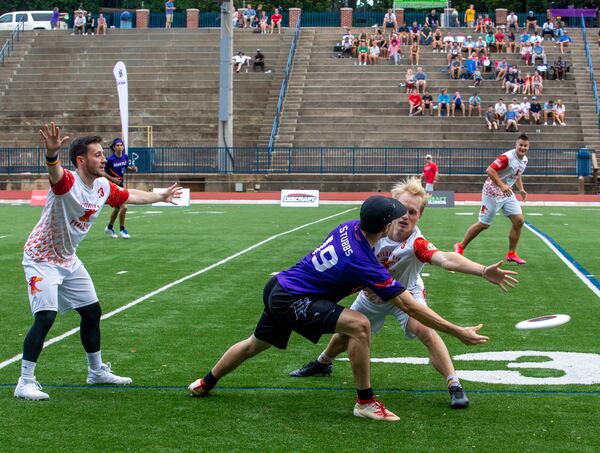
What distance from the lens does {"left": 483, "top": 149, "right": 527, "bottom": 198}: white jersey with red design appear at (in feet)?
50.3

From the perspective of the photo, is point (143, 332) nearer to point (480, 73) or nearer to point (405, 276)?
point (405, 276)

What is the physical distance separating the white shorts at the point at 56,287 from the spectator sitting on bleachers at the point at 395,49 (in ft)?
138

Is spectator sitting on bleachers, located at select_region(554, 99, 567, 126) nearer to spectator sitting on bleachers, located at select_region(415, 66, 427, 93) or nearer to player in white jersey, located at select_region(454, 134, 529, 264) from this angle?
spectator sitting on bleachers, located at select_region(415, 66, 427, 93)

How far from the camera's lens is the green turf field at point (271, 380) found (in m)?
6.03

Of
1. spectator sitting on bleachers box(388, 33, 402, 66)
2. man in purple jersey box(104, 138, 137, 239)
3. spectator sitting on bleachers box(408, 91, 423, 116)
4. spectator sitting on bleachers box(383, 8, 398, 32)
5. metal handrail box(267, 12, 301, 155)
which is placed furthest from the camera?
spectator sitting on bleachers box(383, 8, 398, 32)

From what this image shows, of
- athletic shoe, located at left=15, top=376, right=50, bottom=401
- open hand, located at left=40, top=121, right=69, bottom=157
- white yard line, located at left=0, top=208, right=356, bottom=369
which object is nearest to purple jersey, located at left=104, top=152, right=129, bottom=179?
white yard line, located at left=0, top=208, right=356, bottom=369

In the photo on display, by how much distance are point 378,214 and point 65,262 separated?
244 cm

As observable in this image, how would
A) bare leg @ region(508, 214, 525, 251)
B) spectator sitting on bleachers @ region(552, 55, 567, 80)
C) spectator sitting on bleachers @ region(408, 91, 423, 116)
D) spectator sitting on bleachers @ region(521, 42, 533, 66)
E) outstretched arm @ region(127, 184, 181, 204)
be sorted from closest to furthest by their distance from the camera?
outstretched arm @ region(127, 184, 181, 204)
bare leg @ region(508, 214, 525, 251)
spectator sitting on bleachers @ region(408, 91, 423, 116)
spectator sitting on bleachers @ region(552, 55, 567, 80)
spectator sitting on bleachers @ region(521, 42, 533, 66)

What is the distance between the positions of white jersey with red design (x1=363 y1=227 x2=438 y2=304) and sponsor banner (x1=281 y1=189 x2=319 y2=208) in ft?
84.3

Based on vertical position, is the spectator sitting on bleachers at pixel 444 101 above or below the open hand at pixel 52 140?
below

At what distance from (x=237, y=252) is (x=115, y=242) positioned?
9.46ft

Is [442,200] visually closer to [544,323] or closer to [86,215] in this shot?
[86,215]

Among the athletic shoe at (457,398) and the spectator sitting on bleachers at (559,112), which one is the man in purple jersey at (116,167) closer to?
the athletic shoe at (457,398)

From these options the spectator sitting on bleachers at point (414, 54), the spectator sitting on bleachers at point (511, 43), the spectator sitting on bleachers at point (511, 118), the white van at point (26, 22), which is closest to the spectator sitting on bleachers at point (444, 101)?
the spectator sitting on bleachers at point (511, 118)
